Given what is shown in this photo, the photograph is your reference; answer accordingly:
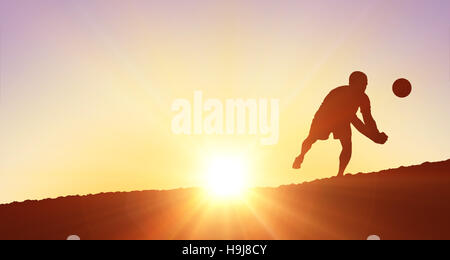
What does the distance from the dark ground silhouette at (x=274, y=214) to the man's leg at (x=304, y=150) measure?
771 mm

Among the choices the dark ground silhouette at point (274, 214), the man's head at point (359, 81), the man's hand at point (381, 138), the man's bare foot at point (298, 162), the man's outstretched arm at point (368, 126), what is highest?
the man's head at point (359, 81)

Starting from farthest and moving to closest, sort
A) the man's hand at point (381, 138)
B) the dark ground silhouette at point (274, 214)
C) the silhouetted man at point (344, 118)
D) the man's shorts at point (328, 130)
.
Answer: the man's shorts at point (328, 130) < the silhouetted man at point (344, 118) < the man's hand at point (381, 138) < the dark ground silhouette at point (274, 214)

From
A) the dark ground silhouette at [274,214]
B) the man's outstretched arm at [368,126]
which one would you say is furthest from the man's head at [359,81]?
the dark ground silhouette at [274,214]

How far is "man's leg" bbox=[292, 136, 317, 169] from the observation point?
11.8 meters

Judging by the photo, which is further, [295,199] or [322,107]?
[322,107]

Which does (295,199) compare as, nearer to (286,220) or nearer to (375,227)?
(286,220)

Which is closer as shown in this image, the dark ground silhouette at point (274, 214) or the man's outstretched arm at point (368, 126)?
the dark ground silhouette at point (274, 214)

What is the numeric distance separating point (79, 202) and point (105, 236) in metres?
2.85

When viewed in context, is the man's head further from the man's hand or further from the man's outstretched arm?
the man's hand

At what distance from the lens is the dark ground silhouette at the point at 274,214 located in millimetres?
8539

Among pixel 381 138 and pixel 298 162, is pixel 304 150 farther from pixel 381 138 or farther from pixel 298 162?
pixel 381 138

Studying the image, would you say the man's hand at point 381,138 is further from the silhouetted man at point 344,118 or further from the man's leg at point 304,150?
the man's leg at point 304,150
